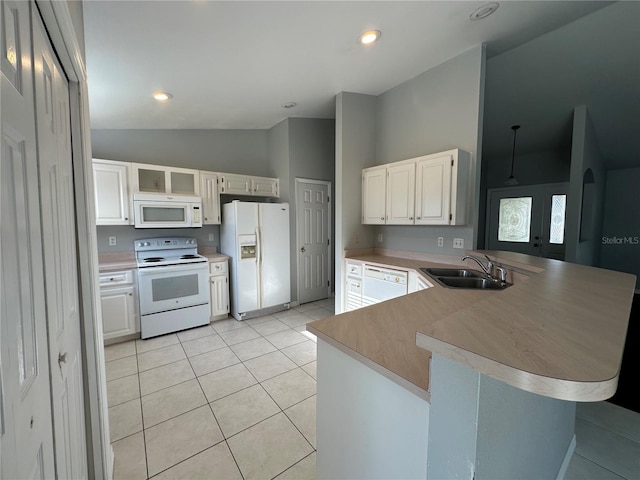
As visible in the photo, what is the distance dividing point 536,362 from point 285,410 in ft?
6.29

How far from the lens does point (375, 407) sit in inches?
37.1

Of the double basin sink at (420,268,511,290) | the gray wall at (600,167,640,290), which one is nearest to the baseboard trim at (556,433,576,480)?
the double basin sink at (420,268,511,290)

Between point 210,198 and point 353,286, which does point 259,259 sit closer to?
point 210,198

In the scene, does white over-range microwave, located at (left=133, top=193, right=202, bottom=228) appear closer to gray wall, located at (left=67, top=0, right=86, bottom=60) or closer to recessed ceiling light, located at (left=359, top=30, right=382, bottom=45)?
gray wall, located at (left=67, top=0, right=86, bottom=60)

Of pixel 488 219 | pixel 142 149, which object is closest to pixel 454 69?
pixel 142 149

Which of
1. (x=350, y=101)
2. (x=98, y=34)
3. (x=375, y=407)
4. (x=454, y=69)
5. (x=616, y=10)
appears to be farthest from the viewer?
(x=350, y=101)

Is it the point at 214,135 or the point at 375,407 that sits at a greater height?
the point at 214,135

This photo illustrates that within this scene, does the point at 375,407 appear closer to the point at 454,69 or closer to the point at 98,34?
the point at 98,34

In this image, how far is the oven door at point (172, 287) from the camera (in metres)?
3.03

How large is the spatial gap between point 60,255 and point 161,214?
2.49 m

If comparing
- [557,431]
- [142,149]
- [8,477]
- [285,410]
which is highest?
[142,149]

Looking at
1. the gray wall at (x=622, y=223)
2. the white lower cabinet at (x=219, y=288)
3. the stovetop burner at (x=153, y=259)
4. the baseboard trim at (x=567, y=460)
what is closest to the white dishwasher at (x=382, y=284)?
the baseboard trim at (x=567, y=460)

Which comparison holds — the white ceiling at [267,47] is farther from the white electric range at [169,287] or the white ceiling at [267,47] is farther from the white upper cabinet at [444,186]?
the white electric range at [169,287]

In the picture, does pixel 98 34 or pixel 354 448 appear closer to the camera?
pixel 354 448
